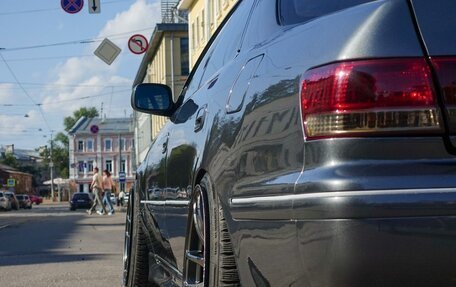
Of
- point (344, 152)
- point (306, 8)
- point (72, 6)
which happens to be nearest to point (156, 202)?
point (306, 8)

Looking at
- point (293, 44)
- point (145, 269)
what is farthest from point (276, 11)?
point (145, 269)

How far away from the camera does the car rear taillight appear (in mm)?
2092

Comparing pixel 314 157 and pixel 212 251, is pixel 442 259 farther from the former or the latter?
pixel 212 251

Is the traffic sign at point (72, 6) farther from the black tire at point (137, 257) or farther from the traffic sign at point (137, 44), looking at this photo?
the black tire at point (137, 257)

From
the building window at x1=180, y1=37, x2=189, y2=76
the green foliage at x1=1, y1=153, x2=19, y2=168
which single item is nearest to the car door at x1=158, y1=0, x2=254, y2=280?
the building window at x1=180, y1=37, x2=189, y2=76

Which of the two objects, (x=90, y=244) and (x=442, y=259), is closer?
(x=442, y=259)

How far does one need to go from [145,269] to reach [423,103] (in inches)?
138

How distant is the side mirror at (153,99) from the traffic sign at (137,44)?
61.4 ft

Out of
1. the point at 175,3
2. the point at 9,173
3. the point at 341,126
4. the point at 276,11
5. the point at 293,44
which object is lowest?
the point at 341,126

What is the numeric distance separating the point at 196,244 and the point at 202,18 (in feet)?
112

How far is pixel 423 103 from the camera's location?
211 centimetres

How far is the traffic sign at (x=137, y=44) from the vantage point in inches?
911

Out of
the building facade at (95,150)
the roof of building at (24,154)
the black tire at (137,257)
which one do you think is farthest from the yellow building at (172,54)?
the roof of building at (24,154)

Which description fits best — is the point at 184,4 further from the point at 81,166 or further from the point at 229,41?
the point at 81,166
